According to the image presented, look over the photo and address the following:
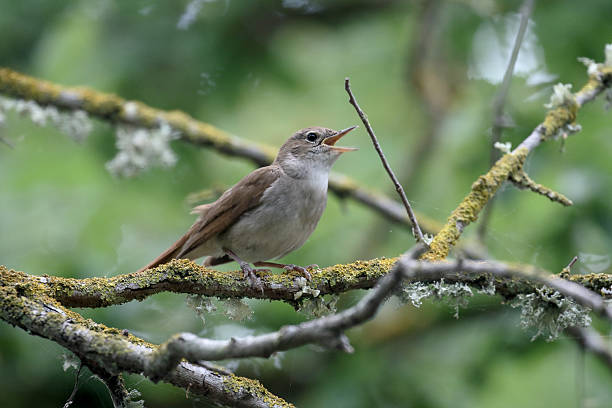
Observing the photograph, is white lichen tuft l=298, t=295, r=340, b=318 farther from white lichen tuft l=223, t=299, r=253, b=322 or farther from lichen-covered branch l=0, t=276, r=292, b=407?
lichen-covered branch l=0, t=276, r=292, b=407

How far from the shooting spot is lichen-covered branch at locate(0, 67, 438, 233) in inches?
197

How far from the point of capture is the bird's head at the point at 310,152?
439 centimetres

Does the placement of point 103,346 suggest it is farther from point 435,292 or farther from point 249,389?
point 435,292

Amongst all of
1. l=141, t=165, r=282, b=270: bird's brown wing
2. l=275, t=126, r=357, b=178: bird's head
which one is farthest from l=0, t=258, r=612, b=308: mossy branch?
l=275, t=126, r=357, b=178: bird's head

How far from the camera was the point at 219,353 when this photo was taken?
2.04m

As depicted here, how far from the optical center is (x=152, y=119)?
5.18m

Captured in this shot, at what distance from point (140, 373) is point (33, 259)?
9.60ft

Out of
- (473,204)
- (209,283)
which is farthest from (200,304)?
(473,204)

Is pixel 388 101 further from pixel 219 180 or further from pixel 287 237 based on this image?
pixel 287 237

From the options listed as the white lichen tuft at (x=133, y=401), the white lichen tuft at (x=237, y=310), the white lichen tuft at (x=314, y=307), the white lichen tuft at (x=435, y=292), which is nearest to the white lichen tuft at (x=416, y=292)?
the white lichen tuft at (x=435, y=292)

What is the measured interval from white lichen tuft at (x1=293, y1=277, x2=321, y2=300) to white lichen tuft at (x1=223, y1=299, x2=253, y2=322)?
0.29m

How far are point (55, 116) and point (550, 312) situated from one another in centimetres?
404

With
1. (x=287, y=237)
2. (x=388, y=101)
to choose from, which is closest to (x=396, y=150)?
(x=388, y=101)

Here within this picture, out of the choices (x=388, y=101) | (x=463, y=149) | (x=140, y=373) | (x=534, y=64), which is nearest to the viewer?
(x=140, y=373)
